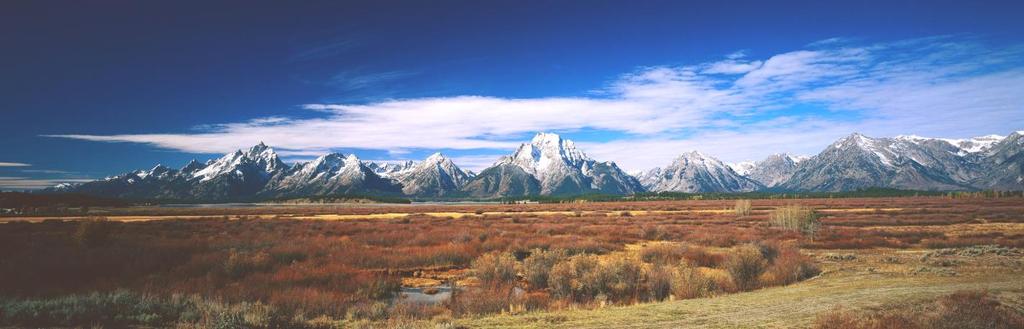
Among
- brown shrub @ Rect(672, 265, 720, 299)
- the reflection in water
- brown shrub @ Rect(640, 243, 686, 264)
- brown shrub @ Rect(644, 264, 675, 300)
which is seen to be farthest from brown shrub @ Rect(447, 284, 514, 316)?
brown shrub @ Rect(640, 243, 686, 264)

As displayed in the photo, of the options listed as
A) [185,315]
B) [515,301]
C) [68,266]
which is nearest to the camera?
[185,315]

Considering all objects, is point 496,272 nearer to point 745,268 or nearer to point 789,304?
point 745,268

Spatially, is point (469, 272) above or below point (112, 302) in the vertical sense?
below

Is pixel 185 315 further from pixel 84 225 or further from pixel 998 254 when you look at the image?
pixel 998 254

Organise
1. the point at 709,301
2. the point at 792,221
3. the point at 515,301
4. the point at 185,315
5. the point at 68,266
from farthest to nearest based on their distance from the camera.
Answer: the point at 792,221 < the point at 68,266 < the point at 515,301 < the point at 709,301 < the point at 185,315

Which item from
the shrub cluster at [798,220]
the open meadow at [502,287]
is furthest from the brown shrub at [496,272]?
the shrub cluster at [798,220]

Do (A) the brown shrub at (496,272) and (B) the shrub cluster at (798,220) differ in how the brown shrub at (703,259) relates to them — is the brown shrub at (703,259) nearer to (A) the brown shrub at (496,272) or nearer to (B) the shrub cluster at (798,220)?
(A) the brown shrub at (496,272)

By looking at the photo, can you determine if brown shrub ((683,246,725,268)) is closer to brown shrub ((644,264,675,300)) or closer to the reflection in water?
brown shrub ((644,264,675,300))

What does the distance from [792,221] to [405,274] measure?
34.8 meters

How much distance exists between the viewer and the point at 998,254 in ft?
75.5

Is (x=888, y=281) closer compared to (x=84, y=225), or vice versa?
(x=888, y=281)

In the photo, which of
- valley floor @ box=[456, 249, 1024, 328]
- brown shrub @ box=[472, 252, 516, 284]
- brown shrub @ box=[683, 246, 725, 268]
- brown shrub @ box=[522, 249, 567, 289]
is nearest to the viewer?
valley floor @ box=[456, 249, 1024, 328]

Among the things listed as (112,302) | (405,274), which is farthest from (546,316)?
(405,274)

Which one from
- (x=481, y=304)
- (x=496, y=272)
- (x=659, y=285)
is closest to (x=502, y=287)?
(x=496, y=272)
